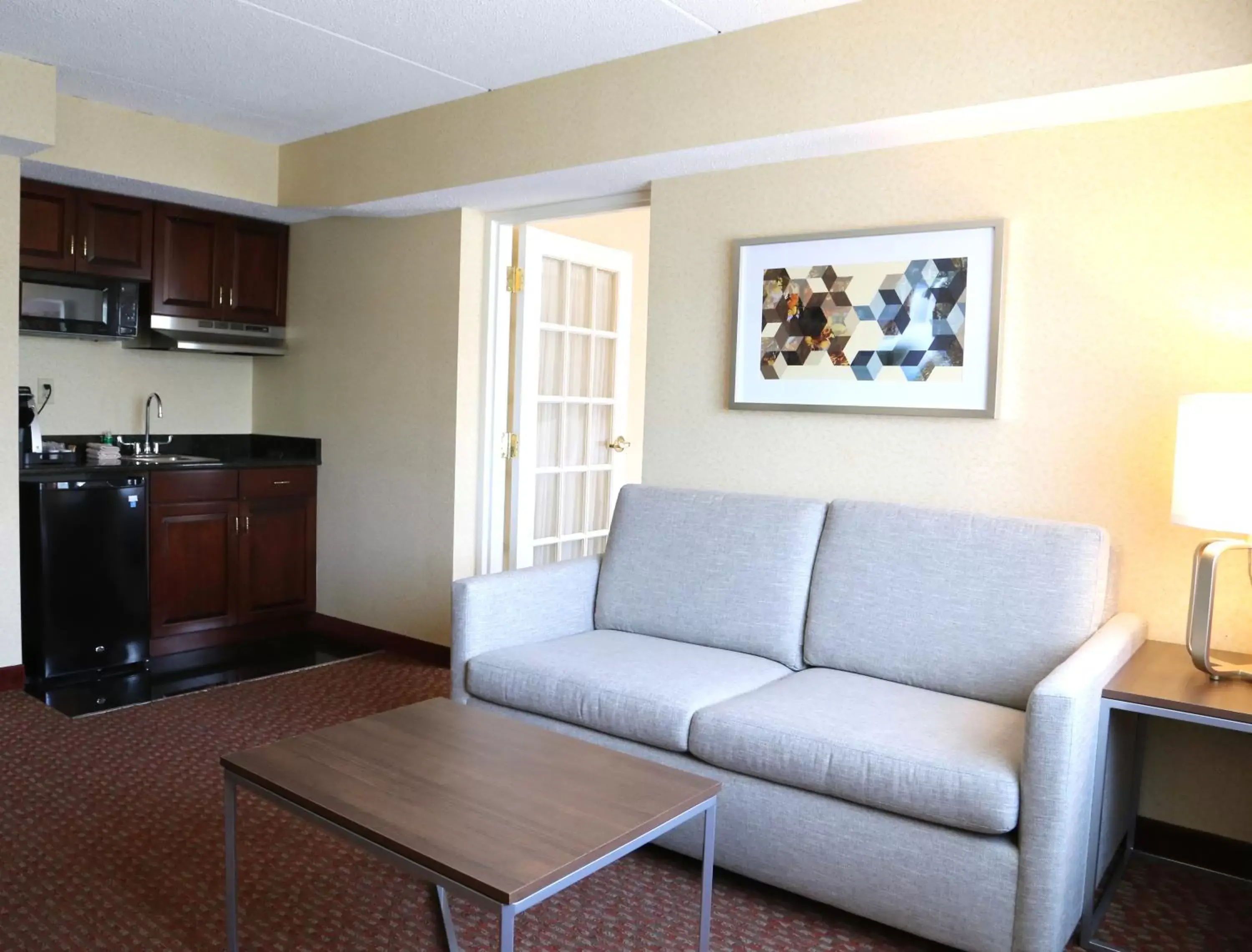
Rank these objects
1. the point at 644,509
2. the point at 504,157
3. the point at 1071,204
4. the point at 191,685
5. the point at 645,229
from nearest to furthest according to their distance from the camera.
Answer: the point at 1071,204 → the point at 644,509 → the point at 504,157 → the point at 191,685 → the point at 645,229

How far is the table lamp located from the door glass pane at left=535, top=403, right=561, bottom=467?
278cm

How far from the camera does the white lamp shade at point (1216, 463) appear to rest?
2055 millimetres

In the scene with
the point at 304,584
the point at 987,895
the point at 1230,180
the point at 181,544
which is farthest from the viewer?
the point at 304,584

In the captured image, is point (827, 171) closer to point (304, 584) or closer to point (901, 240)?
point (901, 240)

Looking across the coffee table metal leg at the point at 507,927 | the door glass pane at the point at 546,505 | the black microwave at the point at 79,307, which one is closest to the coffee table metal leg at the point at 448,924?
the coffee table metal leg at the point at 507,927


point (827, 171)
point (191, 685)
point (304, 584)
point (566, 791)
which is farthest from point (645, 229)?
point (566, 791)

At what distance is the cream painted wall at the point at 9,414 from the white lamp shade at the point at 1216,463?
394 centimetres

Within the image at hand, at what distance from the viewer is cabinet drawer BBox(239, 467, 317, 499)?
455 centimetres

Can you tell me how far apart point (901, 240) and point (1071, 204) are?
18.8 inches

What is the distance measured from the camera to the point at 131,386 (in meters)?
4.70

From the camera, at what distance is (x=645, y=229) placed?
529 centimetres

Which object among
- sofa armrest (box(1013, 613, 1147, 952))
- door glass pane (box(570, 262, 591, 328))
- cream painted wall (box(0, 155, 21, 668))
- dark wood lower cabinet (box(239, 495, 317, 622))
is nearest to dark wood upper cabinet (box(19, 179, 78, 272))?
cream painted wall (box(0, 155, 21, 668))

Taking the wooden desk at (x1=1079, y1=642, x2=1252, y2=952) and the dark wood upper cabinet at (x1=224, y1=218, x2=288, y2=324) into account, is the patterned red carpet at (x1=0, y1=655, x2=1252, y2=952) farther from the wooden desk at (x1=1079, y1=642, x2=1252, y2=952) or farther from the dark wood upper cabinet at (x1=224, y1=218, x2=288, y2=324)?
the dark wood upper cabinet at (x1=224, y1=218, x2=288, y2=324)

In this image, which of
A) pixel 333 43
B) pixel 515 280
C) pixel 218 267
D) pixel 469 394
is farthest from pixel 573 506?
pixel 333 43
